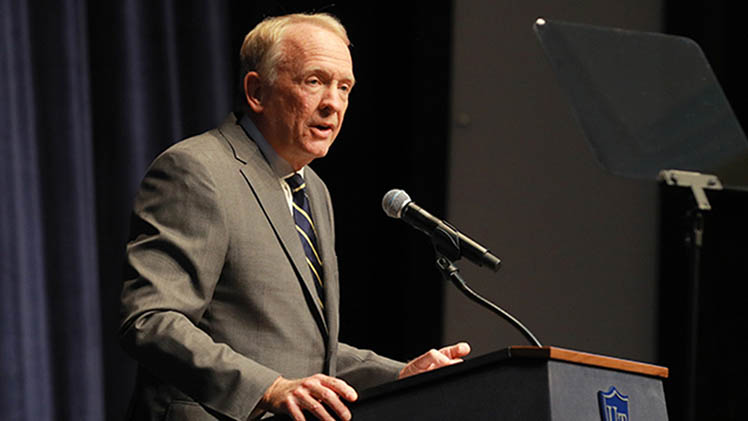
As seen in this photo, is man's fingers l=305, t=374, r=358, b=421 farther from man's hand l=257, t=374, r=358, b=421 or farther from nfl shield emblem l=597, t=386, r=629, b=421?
nfl shield emblem l=597, t=386, r=629, b=421

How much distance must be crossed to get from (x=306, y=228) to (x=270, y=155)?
0.62ft

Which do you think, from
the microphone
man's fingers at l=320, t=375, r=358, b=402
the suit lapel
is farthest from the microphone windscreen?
man's fingers at l=320, t=375, r=358, b=402

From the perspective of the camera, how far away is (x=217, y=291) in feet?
6.78

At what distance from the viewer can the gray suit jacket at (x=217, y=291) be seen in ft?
6.04

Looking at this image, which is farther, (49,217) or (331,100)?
(49,217)

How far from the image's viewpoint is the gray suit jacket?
184 centimetres

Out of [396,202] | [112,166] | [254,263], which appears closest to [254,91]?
[254,263]

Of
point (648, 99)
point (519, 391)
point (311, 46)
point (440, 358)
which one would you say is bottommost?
point (440, 358)

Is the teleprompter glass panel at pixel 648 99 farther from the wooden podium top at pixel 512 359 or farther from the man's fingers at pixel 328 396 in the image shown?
the man's fingers at pixel 328 396

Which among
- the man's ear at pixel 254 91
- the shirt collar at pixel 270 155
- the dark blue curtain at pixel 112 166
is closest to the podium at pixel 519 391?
the shirt collar at pixel 270 155

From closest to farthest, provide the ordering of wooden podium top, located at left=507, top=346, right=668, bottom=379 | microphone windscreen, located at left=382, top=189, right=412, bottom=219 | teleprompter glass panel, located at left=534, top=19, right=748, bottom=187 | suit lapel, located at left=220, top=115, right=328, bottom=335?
wooden podium top, located at left=507, top=346, right=668, bottom=379, microphone windscreen, located at left=382, top=189, right=412, bottom=219, suit lapel, located at left=220, top=115, right=328, bottom=335, teleprompter glass panel, located at left=534, top=19, right=748, bottom=187

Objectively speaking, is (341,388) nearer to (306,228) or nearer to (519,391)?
(519,391)

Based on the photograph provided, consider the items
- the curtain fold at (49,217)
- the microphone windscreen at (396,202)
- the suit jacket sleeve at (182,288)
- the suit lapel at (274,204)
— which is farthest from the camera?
the curtain fold at (49,217)

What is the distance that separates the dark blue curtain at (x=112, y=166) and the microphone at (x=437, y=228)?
4.89 feet
